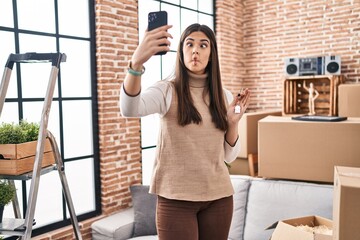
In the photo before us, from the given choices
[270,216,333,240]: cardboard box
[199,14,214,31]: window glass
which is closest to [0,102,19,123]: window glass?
[270,216,333,240]: cardboard box

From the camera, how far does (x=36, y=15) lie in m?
2.90

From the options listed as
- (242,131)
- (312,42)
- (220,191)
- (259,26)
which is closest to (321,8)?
(312,42)

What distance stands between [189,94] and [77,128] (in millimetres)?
1997

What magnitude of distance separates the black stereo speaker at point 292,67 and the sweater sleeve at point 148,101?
384 centimetres

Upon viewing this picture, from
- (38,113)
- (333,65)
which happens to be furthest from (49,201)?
(333,65)

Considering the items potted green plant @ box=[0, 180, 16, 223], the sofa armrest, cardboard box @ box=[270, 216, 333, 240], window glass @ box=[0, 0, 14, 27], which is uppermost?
window glass @ box=[0, 0, 14, 27]

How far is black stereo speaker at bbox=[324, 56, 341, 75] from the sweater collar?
3.64m

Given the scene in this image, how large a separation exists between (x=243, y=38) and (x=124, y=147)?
321 centimetres

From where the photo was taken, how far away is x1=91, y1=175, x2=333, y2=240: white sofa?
2.61 metres

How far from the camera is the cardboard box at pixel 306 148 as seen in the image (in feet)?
7.31

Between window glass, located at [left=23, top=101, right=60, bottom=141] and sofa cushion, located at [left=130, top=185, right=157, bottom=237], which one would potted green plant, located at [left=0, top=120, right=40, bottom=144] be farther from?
sofa cushion, located at [left=130, top=185, right=157, bottom=237]

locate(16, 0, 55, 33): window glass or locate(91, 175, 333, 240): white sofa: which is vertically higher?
locate(16, 0, 55, 33): window glass

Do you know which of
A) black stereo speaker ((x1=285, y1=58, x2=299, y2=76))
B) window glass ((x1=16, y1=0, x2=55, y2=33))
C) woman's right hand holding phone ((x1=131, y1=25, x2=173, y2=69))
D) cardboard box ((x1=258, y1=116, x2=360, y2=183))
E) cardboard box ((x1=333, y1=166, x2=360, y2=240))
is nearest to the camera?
cardboard box ((x1=333, y1=166, x2=360, y2=240))

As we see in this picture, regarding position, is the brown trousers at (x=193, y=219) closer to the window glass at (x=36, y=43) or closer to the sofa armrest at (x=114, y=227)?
the sofa armrest at (x=114, y=227)
